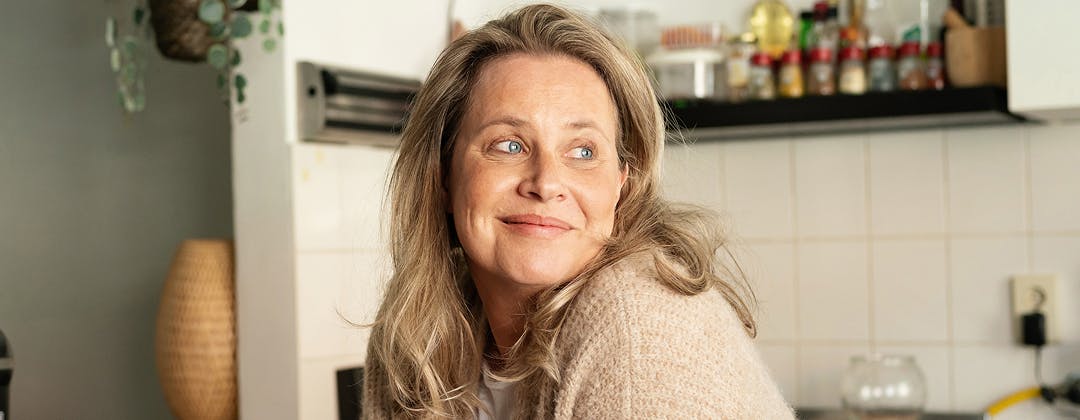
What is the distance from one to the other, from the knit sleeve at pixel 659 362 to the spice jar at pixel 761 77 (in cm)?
145

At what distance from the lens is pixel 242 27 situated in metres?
2.00

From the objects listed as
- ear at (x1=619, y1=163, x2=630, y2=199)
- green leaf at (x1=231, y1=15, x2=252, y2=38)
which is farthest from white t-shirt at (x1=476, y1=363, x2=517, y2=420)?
green leaf at (x1=231, y1=15, x2=252, y2=38)

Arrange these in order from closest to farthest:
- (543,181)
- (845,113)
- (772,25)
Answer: (543,181), (845,113), (772,25)

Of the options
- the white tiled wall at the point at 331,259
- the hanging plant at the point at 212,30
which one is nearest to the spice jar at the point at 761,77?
the white tiled wall at the point at 331,259

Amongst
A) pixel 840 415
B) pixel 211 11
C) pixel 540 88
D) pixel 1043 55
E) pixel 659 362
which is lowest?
pixel 840 415

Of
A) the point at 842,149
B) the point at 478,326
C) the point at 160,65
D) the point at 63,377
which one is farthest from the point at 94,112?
Answer: the point at 478,326

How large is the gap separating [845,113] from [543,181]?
1334 millimetres

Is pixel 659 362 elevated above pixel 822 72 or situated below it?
below

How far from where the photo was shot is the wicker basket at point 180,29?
204 cm

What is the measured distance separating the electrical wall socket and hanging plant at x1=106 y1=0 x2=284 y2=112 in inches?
58.7

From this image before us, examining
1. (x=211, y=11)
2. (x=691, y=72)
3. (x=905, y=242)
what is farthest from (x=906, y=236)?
(x=211, y=11)

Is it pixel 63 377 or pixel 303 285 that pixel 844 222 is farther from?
pixel 63 377

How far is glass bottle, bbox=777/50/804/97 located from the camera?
7.86 ft

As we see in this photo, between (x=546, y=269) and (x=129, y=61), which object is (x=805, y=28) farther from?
(x=546, y=269)
